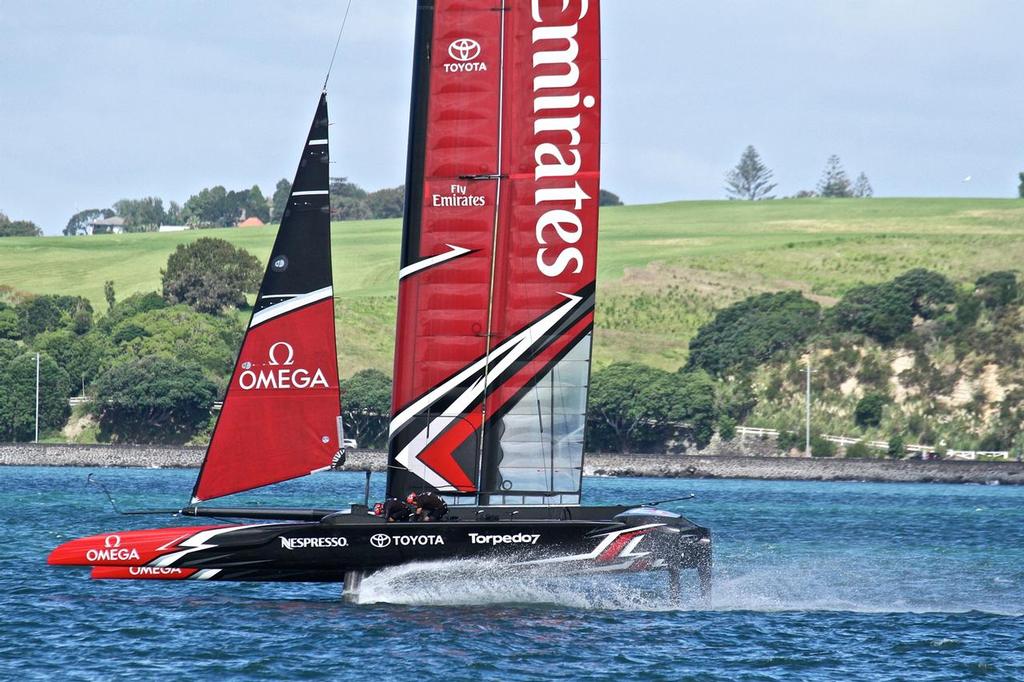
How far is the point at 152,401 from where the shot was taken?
106500 millimetres

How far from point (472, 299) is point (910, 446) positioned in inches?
3015

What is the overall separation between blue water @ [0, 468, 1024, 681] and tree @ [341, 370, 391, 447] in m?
67.2

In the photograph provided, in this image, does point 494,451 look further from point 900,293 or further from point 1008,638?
point 900,293

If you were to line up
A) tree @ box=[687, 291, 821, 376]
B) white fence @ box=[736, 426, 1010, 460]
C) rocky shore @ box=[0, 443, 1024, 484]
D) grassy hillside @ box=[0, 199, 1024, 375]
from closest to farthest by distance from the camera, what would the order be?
rocky shore @ box=[0, 443, 1024, 484]
white fence @ box=[736, 426, 1010, 460]
tree @ box=[687, 291, 821, 376]
grassy hillside @ box=[0, 199, 1024, 375]

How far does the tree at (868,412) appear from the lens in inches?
4063

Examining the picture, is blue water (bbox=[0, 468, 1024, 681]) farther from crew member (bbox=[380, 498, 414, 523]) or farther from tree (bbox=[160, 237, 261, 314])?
tree (bbox=[160, 237, 261, 314])

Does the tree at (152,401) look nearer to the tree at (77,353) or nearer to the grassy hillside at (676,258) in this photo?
the tree at (77,353)

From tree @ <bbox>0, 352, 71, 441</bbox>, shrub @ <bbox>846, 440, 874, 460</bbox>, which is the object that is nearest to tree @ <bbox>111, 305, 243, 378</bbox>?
tree @ <bbox>0, 352, 71, 441</bbox>

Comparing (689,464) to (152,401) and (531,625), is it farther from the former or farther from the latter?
(531,625)

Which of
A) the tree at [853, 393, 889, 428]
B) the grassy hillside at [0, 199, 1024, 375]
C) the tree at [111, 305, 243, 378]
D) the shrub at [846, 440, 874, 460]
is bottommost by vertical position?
the shrub at [846, 440, 874, 460]

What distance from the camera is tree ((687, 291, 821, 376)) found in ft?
382

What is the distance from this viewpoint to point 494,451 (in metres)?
27.4

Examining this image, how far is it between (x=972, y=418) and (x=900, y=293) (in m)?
18.4

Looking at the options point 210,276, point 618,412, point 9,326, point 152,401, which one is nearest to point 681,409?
point 618,412
